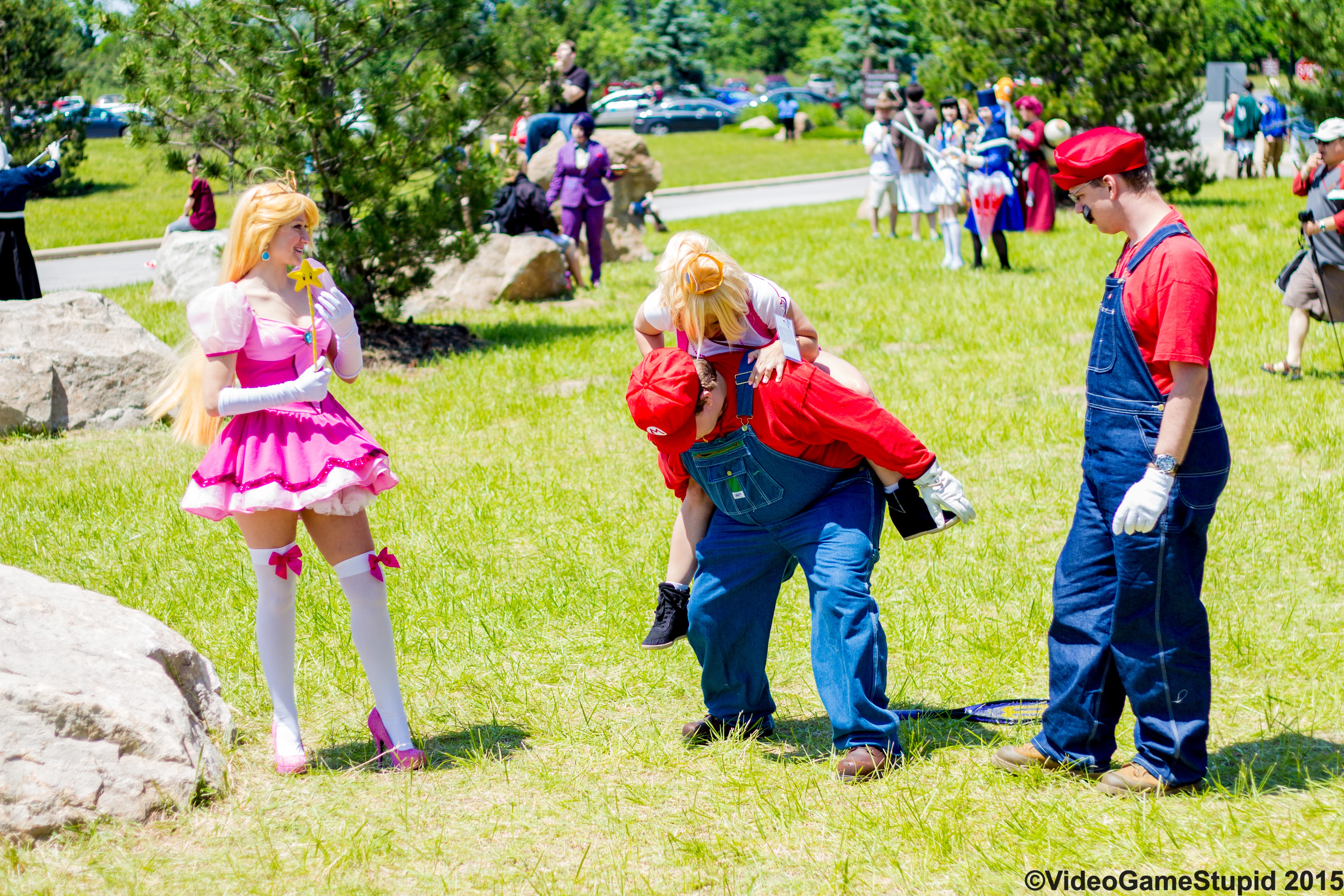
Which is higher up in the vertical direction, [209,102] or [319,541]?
[209,102]

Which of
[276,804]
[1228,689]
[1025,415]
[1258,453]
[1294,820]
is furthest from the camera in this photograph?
[1025,415]

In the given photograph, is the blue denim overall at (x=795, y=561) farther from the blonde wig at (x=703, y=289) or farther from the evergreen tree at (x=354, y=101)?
the evergreen tree at (x=354, y=101)

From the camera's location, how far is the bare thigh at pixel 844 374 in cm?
387

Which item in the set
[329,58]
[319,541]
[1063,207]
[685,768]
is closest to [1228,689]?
[685,768]

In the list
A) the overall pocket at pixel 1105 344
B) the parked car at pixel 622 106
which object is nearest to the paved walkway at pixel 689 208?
the overall pocket at pixel 1105 344

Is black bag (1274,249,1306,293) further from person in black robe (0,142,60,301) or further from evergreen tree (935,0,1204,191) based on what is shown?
person in black robe (0,142,60,301)

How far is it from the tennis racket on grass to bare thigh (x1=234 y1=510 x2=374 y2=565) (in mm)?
1882

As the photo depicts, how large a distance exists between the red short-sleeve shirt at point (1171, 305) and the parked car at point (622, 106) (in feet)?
140

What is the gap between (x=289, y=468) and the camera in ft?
12.5

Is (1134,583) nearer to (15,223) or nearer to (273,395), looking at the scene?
(273,395)

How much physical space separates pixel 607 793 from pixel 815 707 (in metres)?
1.03

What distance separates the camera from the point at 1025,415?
26.9 feet

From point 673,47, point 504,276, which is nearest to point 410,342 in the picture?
point 504,276

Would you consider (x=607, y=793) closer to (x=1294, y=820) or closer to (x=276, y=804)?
(x=276, y=804)
